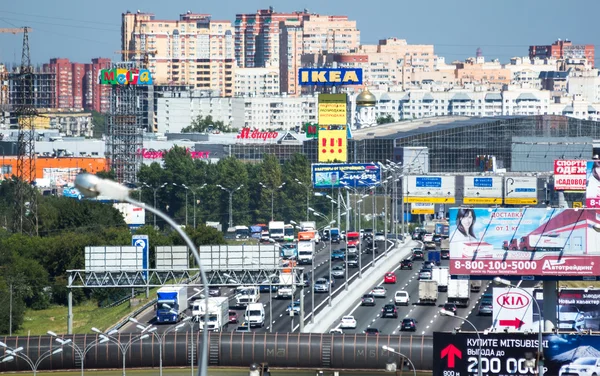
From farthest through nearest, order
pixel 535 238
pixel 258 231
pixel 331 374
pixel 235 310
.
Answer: pixel 258 231
pixel 235 310
pixel 331 374
pixel 535 238

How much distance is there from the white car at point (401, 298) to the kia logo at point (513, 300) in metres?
27.7

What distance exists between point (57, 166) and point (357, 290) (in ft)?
364

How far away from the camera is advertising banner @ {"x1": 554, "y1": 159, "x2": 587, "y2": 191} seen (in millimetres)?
101500

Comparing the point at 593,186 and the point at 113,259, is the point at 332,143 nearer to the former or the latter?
the point at 593,186

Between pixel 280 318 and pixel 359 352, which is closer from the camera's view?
pixel 359 352

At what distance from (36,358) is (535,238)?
22.2 metres

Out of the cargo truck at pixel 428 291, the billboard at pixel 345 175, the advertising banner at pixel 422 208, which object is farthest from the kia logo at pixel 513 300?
the billboard at pixel 345 175

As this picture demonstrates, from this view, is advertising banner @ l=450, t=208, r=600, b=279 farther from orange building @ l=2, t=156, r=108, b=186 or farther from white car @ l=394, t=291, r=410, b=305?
orange building @ l=2, t=156, r=108, b=186

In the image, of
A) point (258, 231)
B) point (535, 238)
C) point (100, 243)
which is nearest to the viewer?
point (535, 238)

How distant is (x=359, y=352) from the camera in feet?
196

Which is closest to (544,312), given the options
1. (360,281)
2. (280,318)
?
(280,318)

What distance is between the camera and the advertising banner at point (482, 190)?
122m

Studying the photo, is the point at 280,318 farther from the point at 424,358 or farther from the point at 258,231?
the point at 258,231

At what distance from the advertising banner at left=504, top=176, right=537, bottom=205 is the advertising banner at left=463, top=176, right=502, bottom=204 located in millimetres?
827
